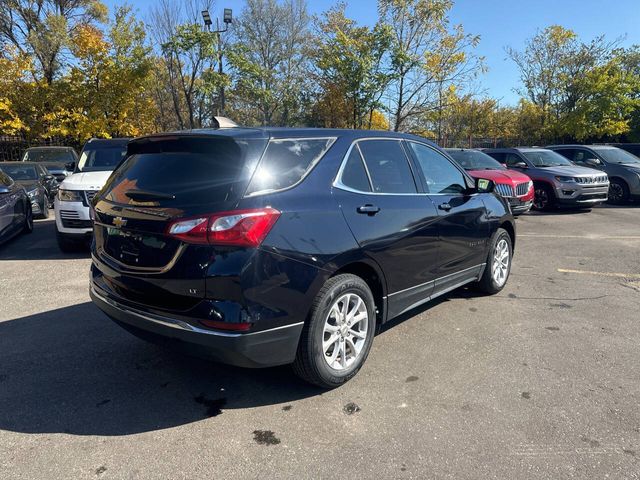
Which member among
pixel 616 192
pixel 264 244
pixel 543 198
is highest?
pixel 264 244

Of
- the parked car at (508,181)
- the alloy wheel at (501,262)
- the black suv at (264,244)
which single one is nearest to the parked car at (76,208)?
the black suv at (264,244)

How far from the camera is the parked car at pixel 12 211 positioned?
768cm

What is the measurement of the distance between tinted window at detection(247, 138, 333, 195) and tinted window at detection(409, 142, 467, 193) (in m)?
1.27

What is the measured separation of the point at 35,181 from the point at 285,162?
415 inches

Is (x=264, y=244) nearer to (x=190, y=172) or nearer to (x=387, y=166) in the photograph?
(x=190, y=172)

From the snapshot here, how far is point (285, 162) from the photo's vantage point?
307 centimetres

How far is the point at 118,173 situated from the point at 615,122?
26887mm

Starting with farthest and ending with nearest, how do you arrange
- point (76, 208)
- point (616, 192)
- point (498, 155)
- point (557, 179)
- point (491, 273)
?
point (616, 192), point (498, 155), point (557, 179), point (76, 208), point (491, 273)

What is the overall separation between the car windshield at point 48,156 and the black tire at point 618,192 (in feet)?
57.7

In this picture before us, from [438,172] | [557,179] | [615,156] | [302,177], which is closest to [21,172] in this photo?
[438,172]

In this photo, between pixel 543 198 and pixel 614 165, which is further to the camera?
pixel 614 165

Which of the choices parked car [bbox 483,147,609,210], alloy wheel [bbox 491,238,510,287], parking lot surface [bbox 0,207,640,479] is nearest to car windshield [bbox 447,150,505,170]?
parked car [bbox 483,147,609,210]

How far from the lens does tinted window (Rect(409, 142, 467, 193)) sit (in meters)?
4.27

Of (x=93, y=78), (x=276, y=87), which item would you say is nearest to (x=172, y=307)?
(x=93, y=78)
